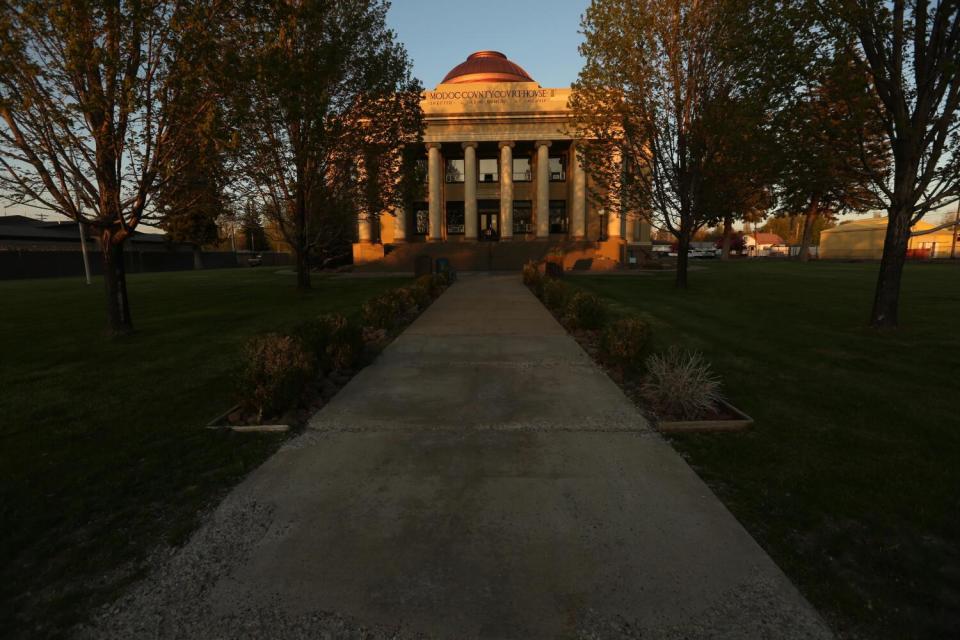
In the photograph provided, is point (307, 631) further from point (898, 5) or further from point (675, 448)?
point (898, 5)

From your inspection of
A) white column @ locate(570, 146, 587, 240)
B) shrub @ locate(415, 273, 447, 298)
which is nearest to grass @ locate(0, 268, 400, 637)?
shrub @ locate(415, 273, 447, 298)

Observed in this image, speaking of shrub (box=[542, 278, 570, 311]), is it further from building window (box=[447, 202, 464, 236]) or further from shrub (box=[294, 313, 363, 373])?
building window (box=[447, 202, 464, 236])

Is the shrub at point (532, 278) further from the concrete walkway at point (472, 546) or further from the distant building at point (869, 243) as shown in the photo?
the distant building at point (869, 243)

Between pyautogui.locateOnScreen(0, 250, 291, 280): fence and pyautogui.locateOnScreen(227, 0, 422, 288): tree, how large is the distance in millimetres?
32248

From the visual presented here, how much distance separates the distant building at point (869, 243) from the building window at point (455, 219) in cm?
5229

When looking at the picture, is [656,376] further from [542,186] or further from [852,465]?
[542,186]

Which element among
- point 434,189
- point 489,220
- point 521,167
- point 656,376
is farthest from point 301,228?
point 521,167

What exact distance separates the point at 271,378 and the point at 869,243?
3053 inches

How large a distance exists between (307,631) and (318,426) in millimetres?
2997

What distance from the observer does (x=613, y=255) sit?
121 feet

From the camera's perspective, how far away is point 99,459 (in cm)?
443

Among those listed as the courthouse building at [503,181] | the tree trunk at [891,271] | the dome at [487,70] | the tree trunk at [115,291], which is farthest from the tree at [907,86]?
the dome at [487,70]

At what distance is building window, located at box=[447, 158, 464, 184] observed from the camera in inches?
1684

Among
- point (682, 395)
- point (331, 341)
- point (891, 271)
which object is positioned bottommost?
point (682, 395)
